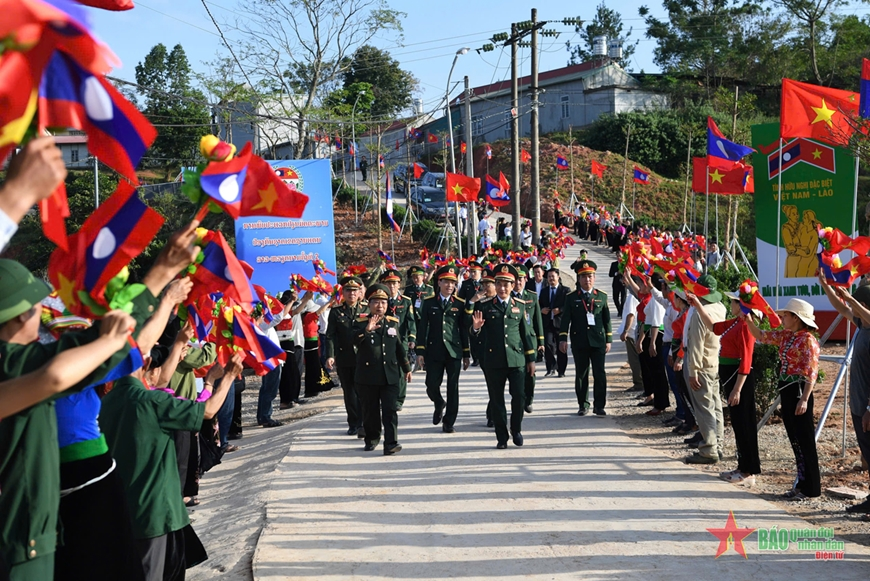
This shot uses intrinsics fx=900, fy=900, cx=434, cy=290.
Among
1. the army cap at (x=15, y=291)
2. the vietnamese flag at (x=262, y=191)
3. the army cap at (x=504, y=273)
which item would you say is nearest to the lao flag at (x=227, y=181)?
the vietnamese flag at (x=262, y=191)

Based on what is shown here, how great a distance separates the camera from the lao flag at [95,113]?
2.37 meters

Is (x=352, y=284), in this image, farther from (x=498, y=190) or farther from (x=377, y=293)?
(x=498, y=190)

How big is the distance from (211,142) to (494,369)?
6.76 m

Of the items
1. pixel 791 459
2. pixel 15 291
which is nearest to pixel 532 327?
pixel 791 459

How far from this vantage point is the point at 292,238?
18.7 metres

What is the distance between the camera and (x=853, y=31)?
56312 millimetres

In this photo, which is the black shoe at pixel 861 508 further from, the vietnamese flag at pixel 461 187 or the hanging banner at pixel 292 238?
the vietnamese flag at pixel 461 187

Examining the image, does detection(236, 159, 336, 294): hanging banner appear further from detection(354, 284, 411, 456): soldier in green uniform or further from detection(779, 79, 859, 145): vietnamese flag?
detection(779, 79, 859, 145): vietnamese flag

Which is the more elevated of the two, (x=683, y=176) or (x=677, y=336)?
(x=683, y=176)

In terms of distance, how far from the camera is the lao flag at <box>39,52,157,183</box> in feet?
7.79

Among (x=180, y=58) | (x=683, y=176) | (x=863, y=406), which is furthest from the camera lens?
(x=180, y=58)

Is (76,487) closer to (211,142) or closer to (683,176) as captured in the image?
(211,142)

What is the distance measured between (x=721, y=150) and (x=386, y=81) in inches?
2009

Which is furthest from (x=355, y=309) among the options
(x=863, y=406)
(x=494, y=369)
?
(x=863, y=406)
